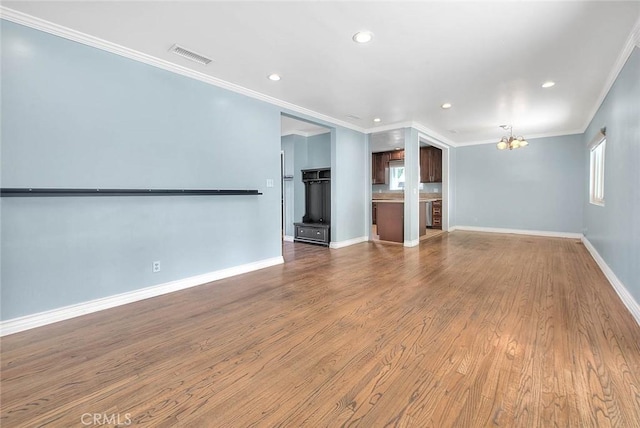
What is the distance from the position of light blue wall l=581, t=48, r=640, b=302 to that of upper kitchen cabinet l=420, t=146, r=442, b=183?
432 centimetres

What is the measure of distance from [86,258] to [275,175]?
2.54m

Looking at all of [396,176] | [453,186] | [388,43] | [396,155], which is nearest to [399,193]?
[396,176]

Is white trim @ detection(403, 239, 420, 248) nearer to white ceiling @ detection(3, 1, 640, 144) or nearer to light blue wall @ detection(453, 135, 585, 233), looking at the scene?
white ceiling @ detection(3, 1, 640, 144)

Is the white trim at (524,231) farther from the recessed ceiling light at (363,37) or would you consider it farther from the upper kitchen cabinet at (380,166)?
the recessed ceiling light at (363,37)

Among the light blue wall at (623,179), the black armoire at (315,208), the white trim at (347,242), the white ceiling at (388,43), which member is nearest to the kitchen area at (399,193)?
the white trim at (347,242)

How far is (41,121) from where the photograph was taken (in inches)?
95.6

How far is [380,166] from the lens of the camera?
399 inches

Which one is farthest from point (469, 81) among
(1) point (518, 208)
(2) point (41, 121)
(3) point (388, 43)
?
(1) point (518, 208)

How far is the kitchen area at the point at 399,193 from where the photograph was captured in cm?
655

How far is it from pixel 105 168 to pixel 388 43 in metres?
3.01

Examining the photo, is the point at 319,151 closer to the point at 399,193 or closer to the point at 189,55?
the point at 189,55

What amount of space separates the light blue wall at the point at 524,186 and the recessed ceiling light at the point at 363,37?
21.8ft

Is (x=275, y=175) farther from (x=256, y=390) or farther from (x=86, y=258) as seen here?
(x=256, y=390)

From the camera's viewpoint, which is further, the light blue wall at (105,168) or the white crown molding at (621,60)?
the white crown molding at (621,60)
